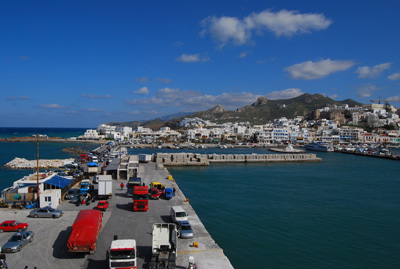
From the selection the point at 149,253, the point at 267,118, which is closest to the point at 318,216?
the point at 149,253

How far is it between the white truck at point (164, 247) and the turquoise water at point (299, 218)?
3286mm

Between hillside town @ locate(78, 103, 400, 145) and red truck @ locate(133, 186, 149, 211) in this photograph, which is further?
hillside town @ locate(78, 103, 400, 145)

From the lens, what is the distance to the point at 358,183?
28.5m

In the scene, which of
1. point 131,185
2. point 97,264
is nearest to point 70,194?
point 131,185

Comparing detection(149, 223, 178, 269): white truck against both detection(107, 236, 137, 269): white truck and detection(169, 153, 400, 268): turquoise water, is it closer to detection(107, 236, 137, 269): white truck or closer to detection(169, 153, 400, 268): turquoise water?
detection(107, 236, 137, 269): white truck

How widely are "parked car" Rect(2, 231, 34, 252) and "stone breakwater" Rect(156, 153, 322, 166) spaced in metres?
25.0

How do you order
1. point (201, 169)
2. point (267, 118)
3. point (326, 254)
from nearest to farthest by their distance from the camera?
point (326, 254)
point (201, 169)
point (267, 118)

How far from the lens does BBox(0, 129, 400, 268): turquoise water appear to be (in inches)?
468

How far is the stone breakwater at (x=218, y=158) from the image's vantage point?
37.7 metres

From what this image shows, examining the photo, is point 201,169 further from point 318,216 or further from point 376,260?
point 376,260

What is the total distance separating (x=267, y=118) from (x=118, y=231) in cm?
16434

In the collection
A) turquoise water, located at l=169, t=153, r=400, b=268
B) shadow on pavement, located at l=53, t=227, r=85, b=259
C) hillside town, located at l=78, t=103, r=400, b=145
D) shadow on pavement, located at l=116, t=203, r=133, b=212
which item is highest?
hillside town, located at l=78, t=103, r=400, b=145

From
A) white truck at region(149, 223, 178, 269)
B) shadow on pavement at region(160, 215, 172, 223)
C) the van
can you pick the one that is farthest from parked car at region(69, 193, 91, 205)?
white truck at region(149, 223, 178, 269)

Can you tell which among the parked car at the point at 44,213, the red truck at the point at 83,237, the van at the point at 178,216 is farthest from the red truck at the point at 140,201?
the red truck at the point at 83,237
